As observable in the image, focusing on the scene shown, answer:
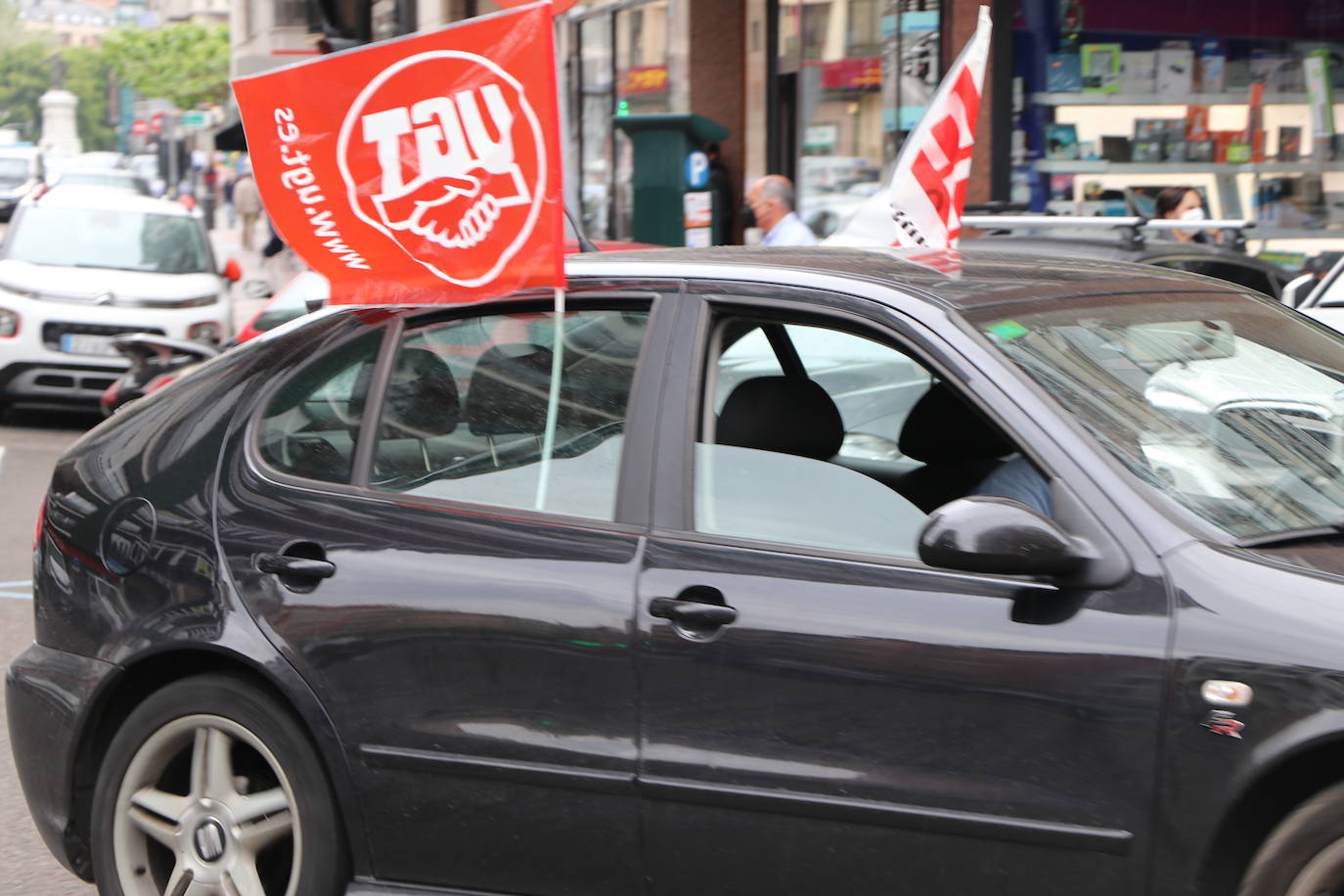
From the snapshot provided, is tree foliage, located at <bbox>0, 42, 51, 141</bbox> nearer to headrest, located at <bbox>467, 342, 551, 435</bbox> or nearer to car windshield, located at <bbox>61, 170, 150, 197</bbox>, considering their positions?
car windshield, located at <bbox>61, 170, 150, 197</bbox>

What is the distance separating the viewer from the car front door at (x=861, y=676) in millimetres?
2814

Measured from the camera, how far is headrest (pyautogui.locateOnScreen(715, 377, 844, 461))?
3.47 metres

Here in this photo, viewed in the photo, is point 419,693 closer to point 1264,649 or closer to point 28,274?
point 1264,649

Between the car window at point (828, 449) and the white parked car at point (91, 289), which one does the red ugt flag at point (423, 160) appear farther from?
the white parked car at point (91, 289)

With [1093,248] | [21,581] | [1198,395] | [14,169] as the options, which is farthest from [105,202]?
[14,169]

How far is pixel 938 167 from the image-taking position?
539 cm

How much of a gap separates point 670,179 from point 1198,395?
515 inches

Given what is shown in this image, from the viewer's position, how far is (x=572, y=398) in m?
3.53

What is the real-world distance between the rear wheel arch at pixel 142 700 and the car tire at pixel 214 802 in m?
0.03

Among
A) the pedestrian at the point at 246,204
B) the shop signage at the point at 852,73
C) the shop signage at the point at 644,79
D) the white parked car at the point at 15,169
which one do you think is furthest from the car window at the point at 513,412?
the white parked car at the point at 15,169

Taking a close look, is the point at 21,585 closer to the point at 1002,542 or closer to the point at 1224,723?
the point at 1002,542

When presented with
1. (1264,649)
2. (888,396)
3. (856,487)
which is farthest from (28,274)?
(1264,649)

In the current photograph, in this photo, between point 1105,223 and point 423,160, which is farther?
point 1105,223

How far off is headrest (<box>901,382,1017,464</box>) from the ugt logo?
98 cm
